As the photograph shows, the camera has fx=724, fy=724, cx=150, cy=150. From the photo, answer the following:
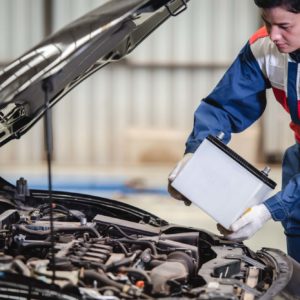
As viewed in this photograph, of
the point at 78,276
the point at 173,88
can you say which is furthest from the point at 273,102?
the point at 78,276

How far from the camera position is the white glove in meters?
2.55

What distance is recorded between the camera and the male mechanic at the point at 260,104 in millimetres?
2703

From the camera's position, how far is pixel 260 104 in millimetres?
3102

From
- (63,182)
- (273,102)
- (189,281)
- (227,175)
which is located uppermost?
(227,175)

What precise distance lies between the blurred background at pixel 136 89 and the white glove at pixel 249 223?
5677 mm

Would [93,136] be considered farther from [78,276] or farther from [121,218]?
[78,276]

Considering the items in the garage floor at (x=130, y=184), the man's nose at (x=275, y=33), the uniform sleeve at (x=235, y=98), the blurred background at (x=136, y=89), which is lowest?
the garage floor at (x=130, y=184)

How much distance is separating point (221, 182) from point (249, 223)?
0.21 meters

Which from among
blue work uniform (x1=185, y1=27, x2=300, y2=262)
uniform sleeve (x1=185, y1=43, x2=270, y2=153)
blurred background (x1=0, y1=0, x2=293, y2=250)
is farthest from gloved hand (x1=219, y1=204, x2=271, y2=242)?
blurred background (x1=0, y1=0, x2=293, y2=250)

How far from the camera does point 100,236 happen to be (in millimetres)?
2645

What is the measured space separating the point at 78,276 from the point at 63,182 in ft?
18.6

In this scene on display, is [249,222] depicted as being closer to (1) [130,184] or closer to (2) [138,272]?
(2) [138,272]

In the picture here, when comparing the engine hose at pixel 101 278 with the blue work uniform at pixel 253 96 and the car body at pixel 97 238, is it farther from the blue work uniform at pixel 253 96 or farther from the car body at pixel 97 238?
the blue work uniform at pixel 253 96

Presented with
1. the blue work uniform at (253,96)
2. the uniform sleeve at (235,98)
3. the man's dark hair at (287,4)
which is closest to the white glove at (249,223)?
the blue work uniform at (253,96)
